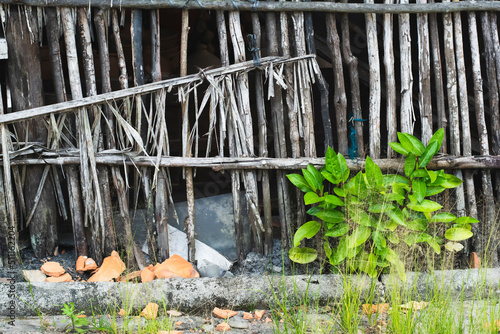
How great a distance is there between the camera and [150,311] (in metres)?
2.56

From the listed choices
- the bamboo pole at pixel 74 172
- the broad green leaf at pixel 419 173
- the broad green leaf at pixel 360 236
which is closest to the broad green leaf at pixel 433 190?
the broad green leaf at pixel 419 173

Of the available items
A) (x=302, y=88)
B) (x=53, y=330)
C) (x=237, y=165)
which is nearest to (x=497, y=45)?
(x=302, y=88)

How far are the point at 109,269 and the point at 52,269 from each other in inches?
14.8

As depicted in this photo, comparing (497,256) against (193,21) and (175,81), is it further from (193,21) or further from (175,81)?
(193,21)

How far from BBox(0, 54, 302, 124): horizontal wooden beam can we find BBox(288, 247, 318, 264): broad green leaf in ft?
4.58

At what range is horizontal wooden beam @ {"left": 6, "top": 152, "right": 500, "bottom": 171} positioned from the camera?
3.27 meters

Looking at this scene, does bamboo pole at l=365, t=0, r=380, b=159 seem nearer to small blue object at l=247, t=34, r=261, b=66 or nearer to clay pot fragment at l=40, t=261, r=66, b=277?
small blue object at l=247, t=34, r=261, b=66

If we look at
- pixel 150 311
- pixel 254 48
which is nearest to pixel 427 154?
pixel 254 48

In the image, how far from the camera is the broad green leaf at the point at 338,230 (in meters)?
2.97

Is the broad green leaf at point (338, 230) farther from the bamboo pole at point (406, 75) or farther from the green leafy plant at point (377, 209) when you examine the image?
the bamboo pole at point (406, 75)

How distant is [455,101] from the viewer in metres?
3.60

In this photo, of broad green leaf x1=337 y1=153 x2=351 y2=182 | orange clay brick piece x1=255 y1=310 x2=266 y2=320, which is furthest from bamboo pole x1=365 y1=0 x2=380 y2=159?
orange clay brick piece x1=255 y1=310 x2=266 y2=320

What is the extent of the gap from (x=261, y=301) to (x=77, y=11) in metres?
2.39

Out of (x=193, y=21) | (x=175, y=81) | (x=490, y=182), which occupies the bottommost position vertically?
(x=490, y=182)
